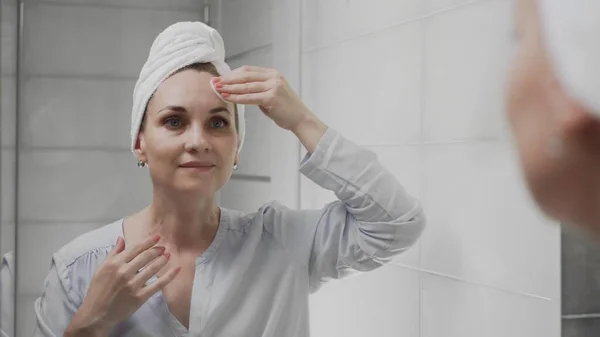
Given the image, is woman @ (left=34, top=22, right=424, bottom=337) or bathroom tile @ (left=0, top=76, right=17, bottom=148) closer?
woman @ (left=34, top=22, right=424, bottom=337)

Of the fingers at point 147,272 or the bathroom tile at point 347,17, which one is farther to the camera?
the bathroom tile at point 347,17

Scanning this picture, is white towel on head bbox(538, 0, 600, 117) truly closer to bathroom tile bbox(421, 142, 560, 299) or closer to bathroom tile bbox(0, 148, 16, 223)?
bathroom tile bbox(421, 142, 560, 299)

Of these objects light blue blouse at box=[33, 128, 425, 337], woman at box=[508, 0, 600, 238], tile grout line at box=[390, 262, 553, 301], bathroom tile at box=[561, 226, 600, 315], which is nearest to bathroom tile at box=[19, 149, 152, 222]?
light blue blouse at box=[33, 128, 425, 337]

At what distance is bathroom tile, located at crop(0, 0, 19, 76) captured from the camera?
0.91m

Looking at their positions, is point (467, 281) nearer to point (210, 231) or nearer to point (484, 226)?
point (484, 226)

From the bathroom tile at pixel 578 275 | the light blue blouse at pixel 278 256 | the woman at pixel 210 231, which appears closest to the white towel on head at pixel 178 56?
the woman at pixel 210 231

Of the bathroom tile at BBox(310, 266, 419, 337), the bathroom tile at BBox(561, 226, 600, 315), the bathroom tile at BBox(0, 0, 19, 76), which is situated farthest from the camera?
the bathroom tile at BBox(0, 0, 19, 76)

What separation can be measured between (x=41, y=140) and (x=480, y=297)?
582 mm

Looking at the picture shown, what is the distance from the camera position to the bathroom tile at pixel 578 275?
0.61 meters

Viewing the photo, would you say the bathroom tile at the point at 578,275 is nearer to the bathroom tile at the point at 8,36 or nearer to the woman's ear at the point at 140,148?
the woman's ear at the point at 140,148

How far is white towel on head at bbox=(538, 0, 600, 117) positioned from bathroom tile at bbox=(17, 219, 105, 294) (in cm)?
79

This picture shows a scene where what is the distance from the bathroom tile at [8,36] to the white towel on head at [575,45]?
89cm

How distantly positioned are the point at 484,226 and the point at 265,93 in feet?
0.83

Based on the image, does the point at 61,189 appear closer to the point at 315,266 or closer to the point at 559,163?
the point at 315,266
